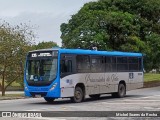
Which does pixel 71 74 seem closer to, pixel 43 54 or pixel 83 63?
pixel 83 63

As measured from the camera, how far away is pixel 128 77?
101 ft

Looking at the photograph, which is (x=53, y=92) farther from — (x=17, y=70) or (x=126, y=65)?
(x=17, y=70)

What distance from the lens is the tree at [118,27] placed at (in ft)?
144

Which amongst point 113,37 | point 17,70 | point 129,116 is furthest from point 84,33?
point 129,116

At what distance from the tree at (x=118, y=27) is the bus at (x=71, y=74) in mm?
14351

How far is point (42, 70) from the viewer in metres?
24.3

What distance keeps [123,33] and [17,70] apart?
1127 centimetres

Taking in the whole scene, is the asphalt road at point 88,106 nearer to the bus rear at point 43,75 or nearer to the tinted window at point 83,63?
the bus rear at point 43,75

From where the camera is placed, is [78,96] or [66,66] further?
[78,96]

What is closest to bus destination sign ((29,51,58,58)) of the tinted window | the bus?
the bus

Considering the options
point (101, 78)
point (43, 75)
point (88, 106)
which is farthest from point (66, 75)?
point (101, 78)

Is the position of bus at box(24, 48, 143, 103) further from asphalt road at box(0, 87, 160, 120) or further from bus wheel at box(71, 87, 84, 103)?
asphalt road at box(0, 87, 160, 120)

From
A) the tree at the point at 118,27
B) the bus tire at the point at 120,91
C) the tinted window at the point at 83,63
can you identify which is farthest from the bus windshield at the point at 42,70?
the tree at the point at 118,27

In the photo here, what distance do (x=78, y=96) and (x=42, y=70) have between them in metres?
2.54
